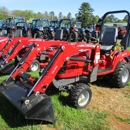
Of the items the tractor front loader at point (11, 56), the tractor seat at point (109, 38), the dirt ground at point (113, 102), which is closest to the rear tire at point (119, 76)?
the dirt ground at point (113, 102)

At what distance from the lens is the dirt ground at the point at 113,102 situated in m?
3.18

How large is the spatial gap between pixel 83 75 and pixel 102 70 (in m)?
0.66

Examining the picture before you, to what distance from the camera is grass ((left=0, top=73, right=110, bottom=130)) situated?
9.59ft

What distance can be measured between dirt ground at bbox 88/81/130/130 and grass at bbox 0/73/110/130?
0.15 metres

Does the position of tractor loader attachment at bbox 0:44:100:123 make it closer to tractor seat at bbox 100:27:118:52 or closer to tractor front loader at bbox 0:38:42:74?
tractor seat at bbox 100:27:118:52

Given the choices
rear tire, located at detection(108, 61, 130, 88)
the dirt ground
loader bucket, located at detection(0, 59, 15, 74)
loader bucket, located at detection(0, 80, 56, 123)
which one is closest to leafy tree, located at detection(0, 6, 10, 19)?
loader bucket, located at detection(0, 59, 15, 74)

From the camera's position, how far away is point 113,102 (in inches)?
155

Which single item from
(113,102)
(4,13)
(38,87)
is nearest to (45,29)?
(113,102)

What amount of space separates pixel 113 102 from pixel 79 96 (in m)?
0.94

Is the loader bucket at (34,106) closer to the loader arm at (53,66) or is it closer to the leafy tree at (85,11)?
the loader arm at (53,66)

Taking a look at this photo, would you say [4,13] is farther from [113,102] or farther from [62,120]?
[62,120]

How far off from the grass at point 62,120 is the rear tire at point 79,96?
4.2 inches

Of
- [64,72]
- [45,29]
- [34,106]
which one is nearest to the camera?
[34,106]

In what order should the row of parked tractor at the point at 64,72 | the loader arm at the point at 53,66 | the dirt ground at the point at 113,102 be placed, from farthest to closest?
the dirt ground at the point at 113,102 < the loader arm at the point at 53,66 < the row of parked tractor at the point at 64,72
